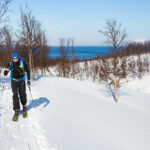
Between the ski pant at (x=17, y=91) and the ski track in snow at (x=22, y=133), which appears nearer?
the ski track in snow at (x=22, y=133)

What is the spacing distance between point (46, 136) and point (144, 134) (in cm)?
457

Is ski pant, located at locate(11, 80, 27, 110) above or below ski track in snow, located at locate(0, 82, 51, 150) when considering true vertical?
above

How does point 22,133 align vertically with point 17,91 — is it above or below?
below

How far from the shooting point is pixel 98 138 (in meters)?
4.60

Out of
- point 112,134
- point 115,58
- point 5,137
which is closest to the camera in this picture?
point 5,137

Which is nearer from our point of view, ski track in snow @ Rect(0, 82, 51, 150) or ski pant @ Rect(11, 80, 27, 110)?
ski track in snow @ Rect(0, 82, 51, 150)

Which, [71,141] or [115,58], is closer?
[71,141]

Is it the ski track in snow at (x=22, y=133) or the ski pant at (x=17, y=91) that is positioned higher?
the ski pant at (x=17, y=91)

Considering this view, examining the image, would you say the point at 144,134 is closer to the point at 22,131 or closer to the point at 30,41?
the point at 22,131

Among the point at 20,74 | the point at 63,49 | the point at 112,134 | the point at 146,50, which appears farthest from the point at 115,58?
the point at 146,50

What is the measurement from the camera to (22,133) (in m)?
3.93

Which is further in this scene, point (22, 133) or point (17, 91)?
point (17, 91)

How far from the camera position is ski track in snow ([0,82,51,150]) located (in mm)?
3361

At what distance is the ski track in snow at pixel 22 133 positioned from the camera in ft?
11.0
